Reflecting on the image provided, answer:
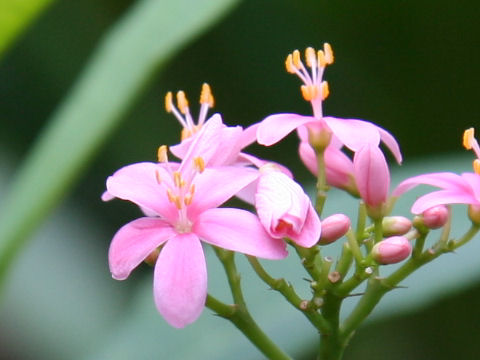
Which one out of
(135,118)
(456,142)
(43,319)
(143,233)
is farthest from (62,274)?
(143,233)

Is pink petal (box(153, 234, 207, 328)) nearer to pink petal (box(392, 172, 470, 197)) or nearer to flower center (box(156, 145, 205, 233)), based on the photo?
flower center (box(156, 145, 205, 233))

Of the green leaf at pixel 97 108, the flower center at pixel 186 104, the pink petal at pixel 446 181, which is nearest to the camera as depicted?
A: the pink petal at pixel 446 181

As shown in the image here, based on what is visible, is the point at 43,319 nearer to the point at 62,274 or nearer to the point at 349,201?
the point at 62,274

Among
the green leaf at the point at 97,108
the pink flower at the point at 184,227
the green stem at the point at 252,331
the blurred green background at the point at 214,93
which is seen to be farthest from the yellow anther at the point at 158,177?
the blurred green background at the point at 214,93

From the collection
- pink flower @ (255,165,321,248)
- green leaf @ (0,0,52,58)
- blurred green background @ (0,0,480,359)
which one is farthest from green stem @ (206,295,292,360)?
blurred green background @ (0,0,480,359)

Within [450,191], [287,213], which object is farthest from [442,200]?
[287,213]

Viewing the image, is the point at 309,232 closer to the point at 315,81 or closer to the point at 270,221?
the point at 270,221

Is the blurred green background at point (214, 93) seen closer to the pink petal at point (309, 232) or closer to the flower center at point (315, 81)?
the flower center at point (315, 81)
